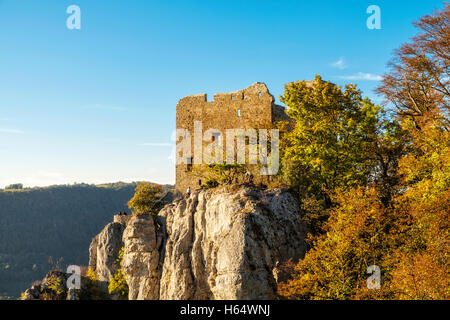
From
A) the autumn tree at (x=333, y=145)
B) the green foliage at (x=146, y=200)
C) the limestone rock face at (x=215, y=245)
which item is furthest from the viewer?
the green foliage at (x=146, y=200)

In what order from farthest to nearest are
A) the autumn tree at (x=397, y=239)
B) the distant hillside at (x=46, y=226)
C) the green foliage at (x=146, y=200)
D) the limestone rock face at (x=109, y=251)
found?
the distant hillside at (x=46, y=226) → the limestone rock face at (x=109, y=251) → the green foliage at (x=146, y=200) → the autumn tree at (x=397, y=239)

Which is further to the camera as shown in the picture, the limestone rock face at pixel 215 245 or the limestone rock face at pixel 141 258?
the limestone rock face at pixel 141 258

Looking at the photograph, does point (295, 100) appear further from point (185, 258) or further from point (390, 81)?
point (185, 258)

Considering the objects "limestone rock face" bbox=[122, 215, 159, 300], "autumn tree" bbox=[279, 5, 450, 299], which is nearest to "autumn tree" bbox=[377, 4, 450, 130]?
"autumn tree" bbox=[279, 5, 450, 299]

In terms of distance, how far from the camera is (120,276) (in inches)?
1324

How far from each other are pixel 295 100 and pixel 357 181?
22.5ft

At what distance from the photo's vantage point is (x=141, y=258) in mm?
29625

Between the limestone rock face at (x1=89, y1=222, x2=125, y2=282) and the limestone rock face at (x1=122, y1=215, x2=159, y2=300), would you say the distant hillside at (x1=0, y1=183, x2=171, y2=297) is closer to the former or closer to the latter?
the limestone rock face at (x1=89, y1=222, x2=125, y2=282)

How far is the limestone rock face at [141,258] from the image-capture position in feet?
94.8

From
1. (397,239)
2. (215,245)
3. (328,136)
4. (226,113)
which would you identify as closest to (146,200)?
(226,113)

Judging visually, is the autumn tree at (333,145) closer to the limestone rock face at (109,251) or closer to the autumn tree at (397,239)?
the autumn tree at (397,239)

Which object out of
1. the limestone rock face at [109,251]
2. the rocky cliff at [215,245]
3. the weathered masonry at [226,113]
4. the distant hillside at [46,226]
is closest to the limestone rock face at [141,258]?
the rocky cliff at [215,245]
